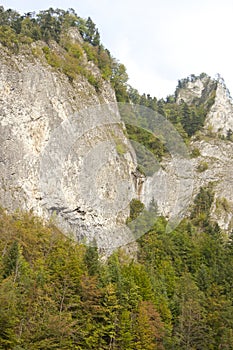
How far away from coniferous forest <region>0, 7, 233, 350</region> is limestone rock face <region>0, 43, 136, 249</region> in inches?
80.1

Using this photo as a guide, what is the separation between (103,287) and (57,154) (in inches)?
611

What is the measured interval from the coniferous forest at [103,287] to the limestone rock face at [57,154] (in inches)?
80.1

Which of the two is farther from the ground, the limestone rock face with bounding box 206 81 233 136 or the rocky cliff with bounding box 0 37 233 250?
the limestone rock face with bounding box 206 81 233 136

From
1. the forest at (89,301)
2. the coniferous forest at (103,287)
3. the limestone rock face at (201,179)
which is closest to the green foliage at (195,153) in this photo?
the limestone rock face at (201,179)

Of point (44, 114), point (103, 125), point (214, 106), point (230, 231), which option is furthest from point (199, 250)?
point (214, 106)

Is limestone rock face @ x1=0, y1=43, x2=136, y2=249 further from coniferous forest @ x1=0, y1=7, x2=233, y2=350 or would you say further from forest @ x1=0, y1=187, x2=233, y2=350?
forest @ x1=0, y1=187, x2=233, y2=350

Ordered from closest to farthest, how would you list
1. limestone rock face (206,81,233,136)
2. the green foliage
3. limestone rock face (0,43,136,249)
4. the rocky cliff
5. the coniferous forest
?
the coniferous forest < limestone rock face (0,43,136,249) < the rocky cliff < the green foliage < limestone rock face (206,81,233,136)

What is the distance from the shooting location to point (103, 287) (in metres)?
28.3

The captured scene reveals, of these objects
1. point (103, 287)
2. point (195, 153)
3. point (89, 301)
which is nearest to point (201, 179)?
point (195, 153)

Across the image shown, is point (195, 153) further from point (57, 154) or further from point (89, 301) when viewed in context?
point (89, 301)

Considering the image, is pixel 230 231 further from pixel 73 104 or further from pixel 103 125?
pixel 73 104

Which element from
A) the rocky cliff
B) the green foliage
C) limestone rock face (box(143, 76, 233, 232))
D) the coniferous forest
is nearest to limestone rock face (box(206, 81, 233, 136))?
limestone rock face (box(143, 76, 233, 232))

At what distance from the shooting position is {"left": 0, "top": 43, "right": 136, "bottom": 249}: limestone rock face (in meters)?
37.3

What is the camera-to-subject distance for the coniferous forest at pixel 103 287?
2267 cm
